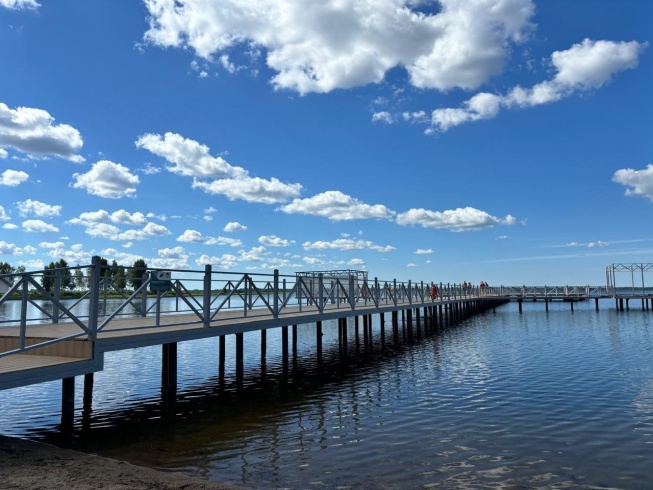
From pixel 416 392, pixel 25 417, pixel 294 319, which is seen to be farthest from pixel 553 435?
pixel 25 417

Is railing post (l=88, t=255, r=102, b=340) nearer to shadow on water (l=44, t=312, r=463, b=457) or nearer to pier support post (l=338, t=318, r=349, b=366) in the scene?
shadow on water (l=44, t=312, r=463, b=457)

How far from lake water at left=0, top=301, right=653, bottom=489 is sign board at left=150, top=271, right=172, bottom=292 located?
3014 mm

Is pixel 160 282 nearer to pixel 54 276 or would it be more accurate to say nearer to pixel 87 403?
pixel 54 276

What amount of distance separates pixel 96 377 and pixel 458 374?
12441 mm

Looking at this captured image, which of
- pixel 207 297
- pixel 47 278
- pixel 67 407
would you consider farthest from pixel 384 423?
pixel 47 278

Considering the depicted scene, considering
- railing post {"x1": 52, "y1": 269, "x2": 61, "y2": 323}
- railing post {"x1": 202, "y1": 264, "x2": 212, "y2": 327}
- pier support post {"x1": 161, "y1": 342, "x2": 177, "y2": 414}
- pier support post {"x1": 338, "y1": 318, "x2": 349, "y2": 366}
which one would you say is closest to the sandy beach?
railing post {"x1": 52, "y1": 269, "x2": 61, "y2": 323}

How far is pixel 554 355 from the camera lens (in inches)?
814

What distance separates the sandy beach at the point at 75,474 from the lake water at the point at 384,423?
740 mm

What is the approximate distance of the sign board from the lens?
12.2m

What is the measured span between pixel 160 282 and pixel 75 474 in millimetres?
6086

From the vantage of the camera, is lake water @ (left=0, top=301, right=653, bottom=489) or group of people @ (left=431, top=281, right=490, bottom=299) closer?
lake water @ (left=0, top=301, right=653, bottom=489)

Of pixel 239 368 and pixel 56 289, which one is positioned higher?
pixel 56 289

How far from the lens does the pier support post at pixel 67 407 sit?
9883 millimetres

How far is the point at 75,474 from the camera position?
666 cm
